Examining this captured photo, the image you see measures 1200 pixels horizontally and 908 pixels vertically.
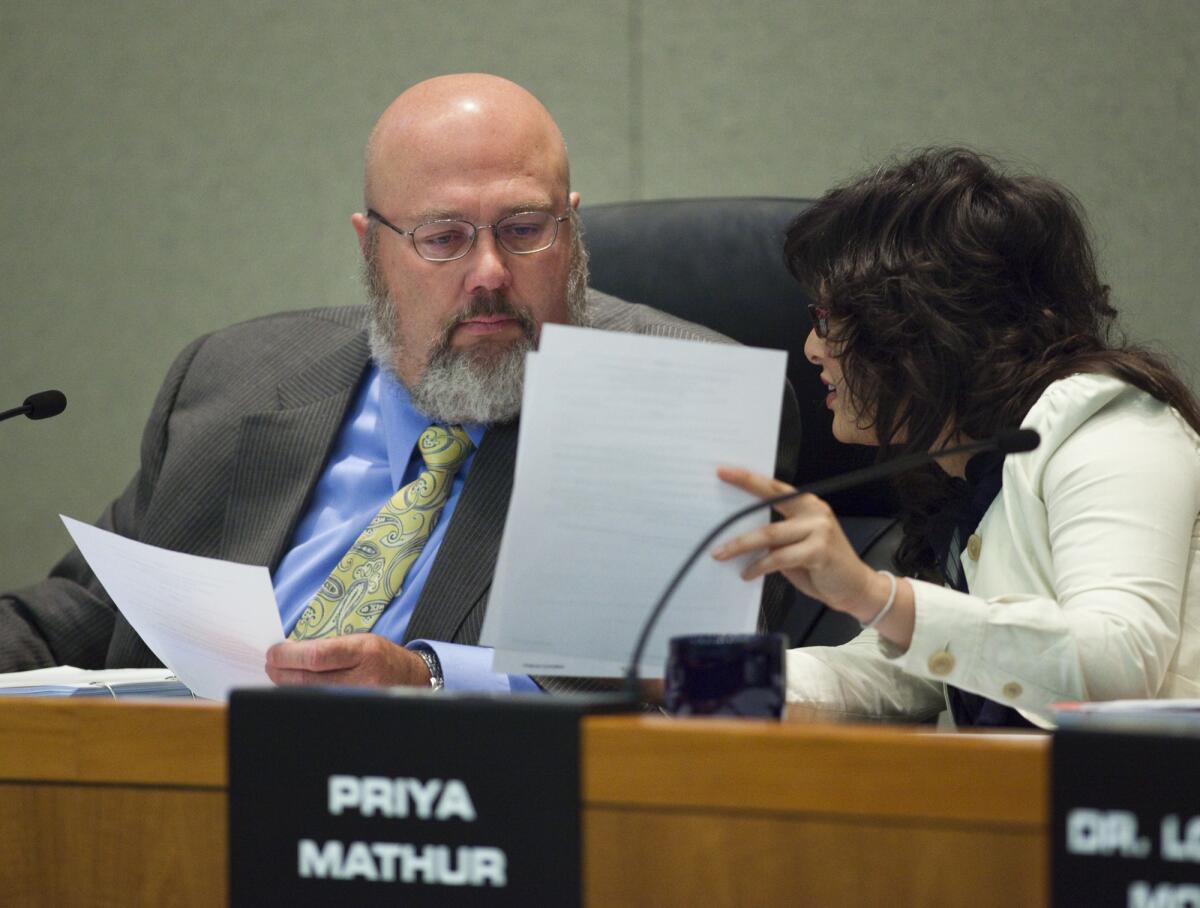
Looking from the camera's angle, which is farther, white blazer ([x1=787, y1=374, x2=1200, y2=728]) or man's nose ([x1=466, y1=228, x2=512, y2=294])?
man's nose ([x1=466, y1=228, x2=512, y2=294])

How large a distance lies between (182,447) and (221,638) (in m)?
0.69

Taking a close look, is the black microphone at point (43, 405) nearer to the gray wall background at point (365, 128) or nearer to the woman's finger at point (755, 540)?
the woman's finger at point (755, 540)

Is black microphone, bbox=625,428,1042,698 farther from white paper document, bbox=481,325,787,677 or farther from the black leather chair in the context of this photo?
the black leather chair

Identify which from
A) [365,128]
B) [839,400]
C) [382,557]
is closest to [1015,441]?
[839,400]

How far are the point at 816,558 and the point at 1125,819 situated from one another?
1.24 ft

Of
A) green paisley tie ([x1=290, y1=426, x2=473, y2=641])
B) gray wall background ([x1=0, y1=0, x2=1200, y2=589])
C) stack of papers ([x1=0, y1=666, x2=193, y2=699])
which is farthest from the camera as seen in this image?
gray wall background ([x1=0, y1=0, x2=1200, y2=589])

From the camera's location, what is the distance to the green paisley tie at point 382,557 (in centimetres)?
170

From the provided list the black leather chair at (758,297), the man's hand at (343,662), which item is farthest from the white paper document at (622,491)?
the black leather chair at (758,297)

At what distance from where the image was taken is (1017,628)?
47.4 inches

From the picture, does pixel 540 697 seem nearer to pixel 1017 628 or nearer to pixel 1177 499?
pixel 1017 628

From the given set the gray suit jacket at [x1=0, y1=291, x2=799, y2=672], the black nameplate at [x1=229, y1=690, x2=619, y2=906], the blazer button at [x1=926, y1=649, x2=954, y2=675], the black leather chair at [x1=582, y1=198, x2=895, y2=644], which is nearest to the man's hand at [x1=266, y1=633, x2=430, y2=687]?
the gray suit jacket at [x1=0, y1=291, x2=799, y2=672]

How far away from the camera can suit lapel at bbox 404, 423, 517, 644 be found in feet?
5.43

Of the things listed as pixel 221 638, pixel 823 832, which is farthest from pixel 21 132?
pixel 823 832

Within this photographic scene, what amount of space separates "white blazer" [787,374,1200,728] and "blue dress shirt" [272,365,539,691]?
1.57 feet
